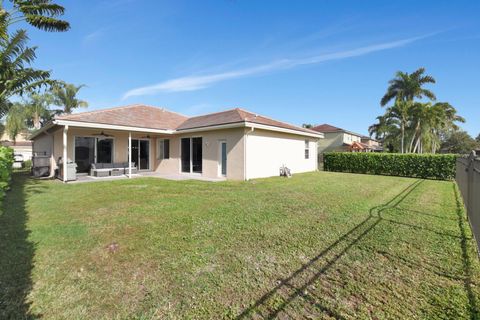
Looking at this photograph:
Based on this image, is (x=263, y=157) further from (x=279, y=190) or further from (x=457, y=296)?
(x=457, y=296)

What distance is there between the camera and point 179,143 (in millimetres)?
16000

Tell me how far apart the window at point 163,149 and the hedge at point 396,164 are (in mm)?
12968

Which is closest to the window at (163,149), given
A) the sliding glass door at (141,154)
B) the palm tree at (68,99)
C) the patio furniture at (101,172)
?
the sliding glass door at (141,154)

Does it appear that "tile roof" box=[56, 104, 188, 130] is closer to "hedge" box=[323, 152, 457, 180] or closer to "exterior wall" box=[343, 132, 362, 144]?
"hedge" box=[323, 152, 457, 180]

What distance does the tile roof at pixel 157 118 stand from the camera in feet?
43.1

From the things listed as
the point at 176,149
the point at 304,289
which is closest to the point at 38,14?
the point at 176,149

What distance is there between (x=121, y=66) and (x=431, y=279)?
65.6ft

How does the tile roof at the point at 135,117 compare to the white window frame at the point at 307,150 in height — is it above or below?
above

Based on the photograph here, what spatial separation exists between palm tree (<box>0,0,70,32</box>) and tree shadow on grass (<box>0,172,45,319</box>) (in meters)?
7.96

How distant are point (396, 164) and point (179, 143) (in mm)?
A: 15118

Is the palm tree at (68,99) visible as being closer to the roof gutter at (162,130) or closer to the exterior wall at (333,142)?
the roof gutter at (162,130)

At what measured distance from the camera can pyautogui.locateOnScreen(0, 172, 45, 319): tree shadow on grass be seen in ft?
8.80

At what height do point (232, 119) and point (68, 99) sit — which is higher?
point (68, 99)

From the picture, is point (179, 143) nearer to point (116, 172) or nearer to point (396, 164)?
point (116, 172)
